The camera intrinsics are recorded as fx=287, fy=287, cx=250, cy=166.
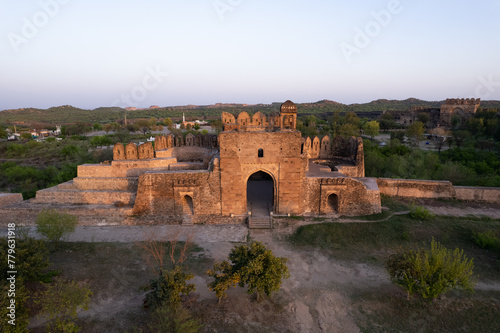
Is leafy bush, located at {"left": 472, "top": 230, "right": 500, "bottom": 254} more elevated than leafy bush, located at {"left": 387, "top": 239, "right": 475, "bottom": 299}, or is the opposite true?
leafy bush, located at {"left": 387, "top": 239, "right": 475, "bottom": 299}

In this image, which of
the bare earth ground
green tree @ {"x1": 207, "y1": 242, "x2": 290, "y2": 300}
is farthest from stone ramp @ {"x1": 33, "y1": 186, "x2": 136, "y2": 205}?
green tree @ {"x1": 207, "y1": 242, "x2": 290, "y2": 300}

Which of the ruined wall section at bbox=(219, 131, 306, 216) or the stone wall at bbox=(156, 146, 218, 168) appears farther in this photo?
the stone wall at bbox=(156, 146, 218, 168)

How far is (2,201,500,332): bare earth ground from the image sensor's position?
8414 millimetres

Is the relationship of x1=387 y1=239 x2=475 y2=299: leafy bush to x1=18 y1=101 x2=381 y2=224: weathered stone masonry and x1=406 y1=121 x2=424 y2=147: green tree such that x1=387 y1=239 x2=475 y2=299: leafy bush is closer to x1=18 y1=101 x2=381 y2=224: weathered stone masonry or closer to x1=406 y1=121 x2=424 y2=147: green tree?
x1=18 y1=101 x2=381 y2=224: weathered stone masonry

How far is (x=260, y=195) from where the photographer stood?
18.2 meters

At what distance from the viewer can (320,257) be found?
12016 millimetres

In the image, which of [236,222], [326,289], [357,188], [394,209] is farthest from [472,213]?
[236,222]

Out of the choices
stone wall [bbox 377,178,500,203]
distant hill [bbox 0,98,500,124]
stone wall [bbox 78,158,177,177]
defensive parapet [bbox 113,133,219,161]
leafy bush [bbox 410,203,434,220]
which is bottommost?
leafy bush [bbox 410,203,434,220]

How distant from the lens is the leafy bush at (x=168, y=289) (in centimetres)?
816

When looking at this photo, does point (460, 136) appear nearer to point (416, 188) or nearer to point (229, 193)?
point (416, 188)

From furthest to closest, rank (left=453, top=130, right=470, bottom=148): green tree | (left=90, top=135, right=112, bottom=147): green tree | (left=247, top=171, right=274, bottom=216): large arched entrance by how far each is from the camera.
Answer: (left=453, top=130, right=470, bottom=148): green tree → (left=90, top=135, right=112, bottom=147): green tree → (left=247, top=171, right=274, bottom=216): large arched entrance

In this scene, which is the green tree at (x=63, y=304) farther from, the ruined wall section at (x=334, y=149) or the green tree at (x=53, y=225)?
the ruined wall section at (x=334, y=149)

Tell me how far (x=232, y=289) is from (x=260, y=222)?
512 centimetres

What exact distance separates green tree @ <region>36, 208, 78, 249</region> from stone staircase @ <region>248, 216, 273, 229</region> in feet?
26.8
